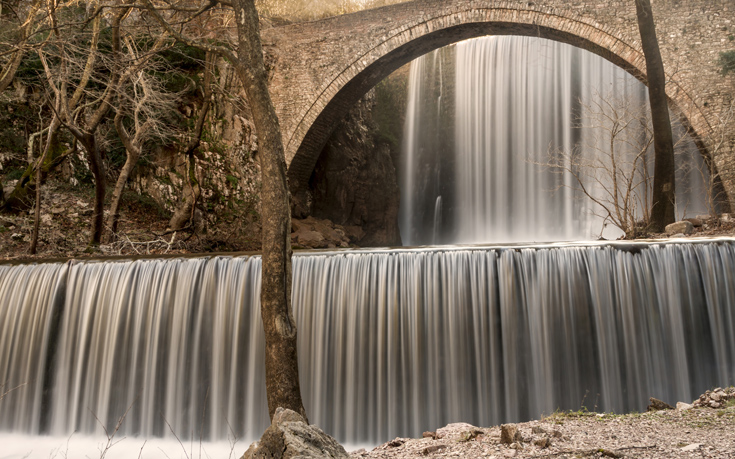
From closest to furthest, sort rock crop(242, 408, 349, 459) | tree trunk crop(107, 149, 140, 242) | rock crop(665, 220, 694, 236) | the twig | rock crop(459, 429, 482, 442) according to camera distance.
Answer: rock crop(242, 408, 349, 459) → the twig → rock crop(459, 429, 482, 442) → rock crop(665, 220, 694, 236) → tree trunk crop(107, 149, 140, 242)

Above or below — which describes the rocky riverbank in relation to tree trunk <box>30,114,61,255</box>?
below

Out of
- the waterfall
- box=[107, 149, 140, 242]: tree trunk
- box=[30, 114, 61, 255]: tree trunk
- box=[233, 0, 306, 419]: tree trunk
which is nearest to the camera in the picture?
box=[233, 0, 306, 419]: tree trunk

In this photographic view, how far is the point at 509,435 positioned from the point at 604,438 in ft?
1.64

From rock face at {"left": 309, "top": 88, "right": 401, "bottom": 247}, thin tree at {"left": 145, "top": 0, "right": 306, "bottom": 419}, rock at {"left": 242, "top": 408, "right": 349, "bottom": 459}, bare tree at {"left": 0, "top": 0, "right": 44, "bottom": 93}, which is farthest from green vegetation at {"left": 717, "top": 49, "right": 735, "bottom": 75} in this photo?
bare tree at {"left": 0, "top": 0, "right": 44, "bottom": 93}

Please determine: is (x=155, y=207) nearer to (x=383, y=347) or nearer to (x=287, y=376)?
(x=383, y=347)

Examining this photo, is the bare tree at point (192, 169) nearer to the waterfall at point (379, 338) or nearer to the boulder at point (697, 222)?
the waterfall at point (379, 338)

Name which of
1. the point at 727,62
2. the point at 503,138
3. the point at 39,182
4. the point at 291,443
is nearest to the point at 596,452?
the point at 291,443

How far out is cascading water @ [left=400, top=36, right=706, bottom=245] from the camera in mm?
12844

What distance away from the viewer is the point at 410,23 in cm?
1106

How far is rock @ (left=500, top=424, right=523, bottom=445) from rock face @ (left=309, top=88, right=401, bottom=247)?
1083 cm

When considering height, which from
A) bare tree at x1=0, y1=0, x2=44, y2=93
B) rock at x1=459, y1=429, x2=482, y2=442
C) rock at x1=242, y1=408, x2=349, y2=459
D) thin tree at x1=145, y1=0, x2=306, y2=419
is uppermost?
bare tree at x1=0, y1=0, x2=44, y2=93

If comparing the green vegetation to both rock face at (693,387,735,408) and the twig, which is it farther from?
the twig

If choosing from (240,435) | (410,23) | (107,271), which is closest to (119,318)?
(107,271)

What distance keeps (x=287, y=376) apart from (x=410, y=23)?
9430 mm
